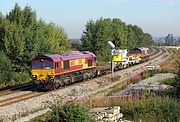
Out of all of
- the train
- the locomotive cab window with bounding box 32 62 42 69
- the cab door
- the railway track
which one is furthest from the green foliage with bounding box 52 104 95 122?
the locomotive cab window with bounding box 32 62 42 69

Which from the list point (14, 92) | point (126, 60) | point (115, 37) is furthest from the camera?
point (115, 37)

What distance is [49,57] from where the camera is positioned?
29.9m

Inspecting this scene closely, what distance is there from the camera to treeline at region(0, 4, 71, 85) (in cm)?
3582

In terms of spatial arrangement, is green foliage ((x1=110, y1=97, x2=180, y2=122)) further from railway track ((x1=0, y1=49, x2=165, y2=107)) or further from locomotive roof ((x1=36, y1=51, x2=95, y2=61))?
locomotive roof ((x1=36, y1=51, x2=95, y2=61))

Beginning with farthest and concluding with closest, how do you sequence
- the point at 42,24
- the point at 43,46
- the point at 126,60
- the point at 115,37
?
the point at 115,37, the point at 126,60, the point at 42,24, the point at 43,46

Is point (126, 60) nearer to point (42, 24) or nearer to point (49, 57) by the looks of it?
point (42, 24)

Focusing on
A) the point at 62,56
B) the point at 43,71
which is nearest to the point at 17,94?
the point at 43,71

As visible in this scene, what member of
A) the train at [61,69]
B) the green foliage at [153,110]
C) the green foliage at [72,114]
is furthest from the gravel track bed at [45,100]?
the green foliage at [153,110]

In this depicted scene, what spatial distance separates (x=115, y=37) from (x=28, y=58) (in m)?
37.6

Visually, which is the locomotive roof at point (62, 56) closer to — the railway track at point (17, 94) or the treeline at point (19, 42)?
the railway track at point (17, 94)

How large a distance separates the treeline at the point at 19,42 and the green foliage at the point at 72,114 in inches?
870

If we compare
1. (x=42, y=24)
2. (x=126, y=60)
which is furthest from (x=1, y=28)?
(x=126, y=60)

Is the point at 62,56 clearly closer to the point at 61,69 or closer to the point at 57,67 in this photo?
the point at 61,69

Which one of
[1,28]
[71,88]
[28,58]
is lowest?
[71,88]
